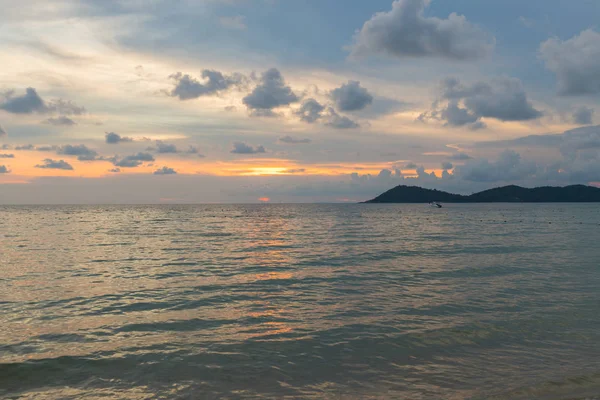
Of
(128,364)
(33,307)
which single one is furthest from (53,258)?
(128,364)

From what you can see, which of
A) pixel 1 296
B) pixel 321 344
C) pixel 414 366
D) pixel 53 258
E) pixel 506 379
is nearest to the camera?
pixel 506 379

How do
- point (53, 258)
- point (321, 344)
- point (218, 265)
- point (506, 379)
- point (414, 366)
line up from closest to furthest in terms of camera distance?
1. point (506, 379)
2. point (414, 366)
3. point (321, 344)
4. point (218, 265)
5. point (53, 258)

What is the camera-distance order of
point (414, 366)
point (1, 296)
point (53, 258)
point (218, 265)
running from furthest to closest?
point (53, 258)
point (218, 265)
point (1, 296)
point (414, 366)

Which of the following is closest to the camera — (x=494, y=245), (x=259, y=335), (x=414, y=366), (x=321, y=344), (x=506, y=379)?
(x=506, y=379)

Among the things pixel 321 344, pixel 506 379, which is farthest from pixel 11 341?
pixel 506 379

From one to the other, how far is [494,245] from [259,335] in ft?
136

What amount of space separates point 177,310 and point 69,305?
19.0 ft

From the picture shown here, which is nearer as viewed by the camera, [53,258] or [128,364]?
[128,364]

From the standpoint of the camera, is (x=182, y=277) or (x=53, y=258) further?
(x=53, y=258)

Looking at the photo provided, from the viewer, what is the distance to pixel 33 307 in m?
19.9

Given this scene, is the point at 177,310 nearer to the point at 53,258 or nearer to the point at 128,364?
the point at 128,364

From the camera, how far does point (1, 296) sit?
2244 centimetres

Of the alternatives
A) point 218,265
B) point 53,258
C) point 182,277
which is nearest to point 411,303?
point 182,277

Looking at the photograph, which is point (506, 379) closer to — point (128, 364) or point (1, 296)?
point (128, 364)
